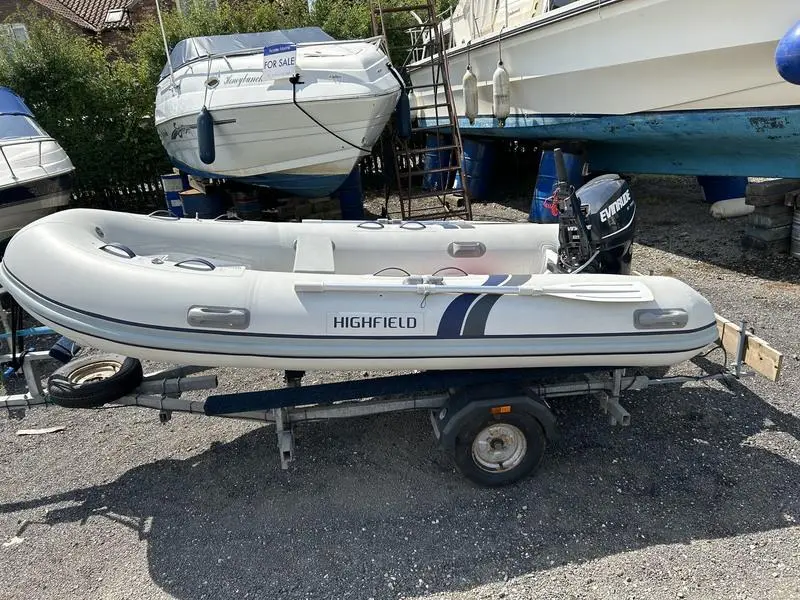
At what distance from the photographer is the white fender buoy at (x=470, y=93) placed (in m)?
7.49

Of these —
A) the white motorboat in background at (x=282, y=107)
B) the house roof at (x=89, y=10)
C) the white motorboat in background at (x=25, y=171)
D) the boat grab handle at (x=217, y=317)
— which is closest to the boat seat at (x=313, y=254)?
the boat grab handle at (x=217, y=317)

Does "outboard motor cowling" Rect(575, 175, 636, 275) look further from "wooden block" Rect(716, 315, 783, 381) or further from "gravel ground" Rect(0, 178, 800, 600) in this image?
"gravel ground" Rect(0, 178, 800, 600)

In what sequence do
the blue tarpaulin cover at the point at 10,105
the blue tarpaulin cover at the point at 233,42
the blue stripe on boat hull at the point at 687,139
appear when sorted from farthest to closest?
1. the blue tarpaulin cover at the point at 233,42
2. the blue tarpaulin cover at the point at 10,105
3. the blue stripe on boat hull at the point at 687,139

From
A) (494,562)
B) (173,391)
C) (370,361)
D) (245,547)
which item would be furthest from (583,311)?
(173,391)

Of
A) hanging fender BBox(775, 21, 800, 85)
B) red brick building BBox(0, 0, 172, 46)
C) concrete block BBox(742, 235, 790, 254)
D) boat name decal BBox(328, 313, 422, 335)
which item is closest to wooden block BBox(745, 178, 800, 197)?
concrete block BBox(742, 235, 790, 254)

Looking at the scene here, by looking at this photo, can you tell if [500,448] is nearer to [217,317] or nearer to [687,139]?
[217,317]

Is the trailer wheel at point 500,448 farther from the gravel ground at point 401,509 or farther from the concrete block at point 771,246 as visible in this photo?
the concrete block at point 771,246

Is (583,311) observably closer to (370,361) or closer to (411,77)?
(370,361)

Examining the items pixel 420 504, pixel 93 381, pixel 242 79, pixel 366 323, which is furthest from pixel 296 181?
pixel 420 504

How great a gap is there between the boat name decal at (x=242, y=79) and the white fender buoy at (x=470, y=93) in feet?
10.6

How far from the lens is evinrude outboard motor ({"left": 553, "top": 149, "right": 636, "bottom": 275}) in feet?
9.18

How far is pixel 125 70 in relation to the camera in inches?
327

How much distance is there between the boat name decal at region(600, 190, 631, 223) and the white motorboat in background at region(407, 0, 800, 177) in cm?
203

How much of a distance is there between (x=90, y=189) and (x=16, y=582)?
→ 7360 mm
